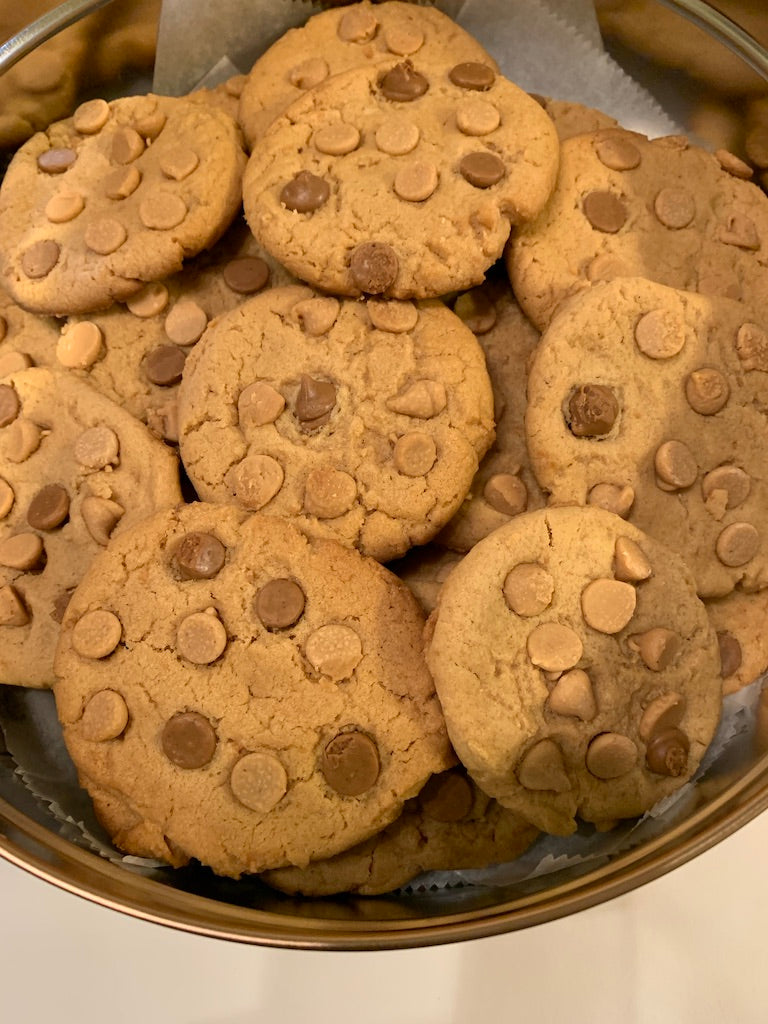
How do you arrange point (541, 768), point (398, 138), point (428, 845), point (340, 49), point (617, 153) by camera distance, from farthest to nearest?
point (340, 49) < point (617, 153) < point (398, 138) < point (428, 845) < point (541, 768)

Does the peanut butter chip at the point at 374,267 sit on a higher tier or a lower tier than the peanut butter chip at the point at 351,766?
higher

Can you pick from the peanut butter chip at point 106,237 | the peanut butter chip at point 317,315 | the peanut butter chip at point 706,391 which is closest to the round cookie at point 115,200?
the peanut butter chip at point 106,237

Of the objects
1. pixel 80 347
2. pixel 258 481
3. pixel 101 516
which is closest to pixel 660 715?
pixel 258 481

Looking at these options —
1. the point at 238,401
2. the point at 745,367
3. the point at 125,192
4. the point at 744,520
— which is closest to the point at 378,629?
the point at 238,401

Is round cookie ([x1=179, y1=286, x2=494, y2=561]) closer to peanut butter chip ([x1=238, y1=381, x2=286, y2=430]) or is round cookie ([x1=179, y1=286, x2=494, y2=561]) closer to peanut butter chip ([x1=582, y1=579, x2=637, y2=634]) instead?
peanut butter chip ([x1=238, y1=381, x2=286, y2=430])

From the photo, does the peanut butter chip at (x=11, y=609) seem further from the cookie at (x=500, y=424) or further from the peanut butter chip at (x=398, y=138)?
the peanut butter chip at (x=398, y=138)

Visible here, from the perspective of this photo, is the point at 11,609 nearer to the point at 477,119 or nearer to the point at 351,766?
the point at 351,766

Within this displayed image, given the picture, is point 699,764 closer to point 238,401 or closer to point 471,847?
point 471,847
